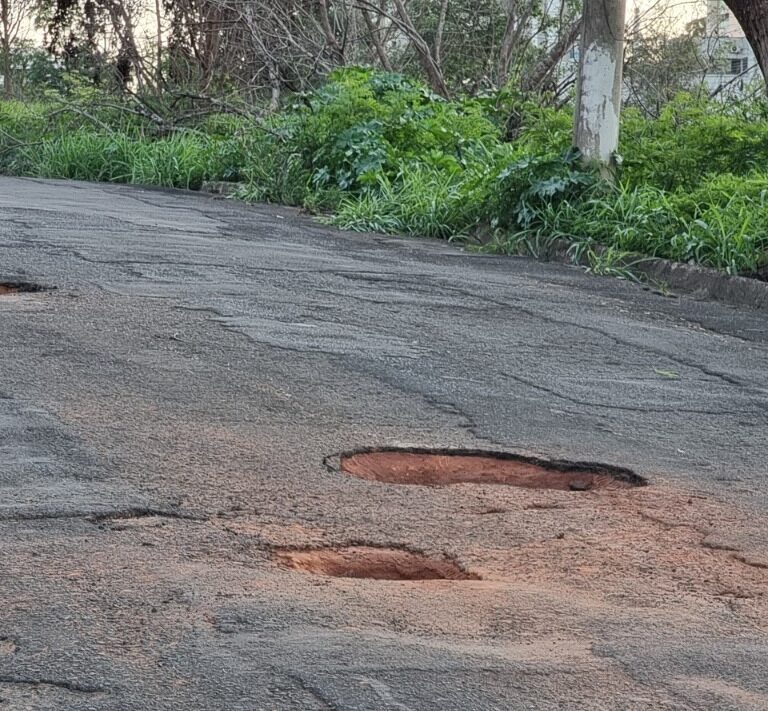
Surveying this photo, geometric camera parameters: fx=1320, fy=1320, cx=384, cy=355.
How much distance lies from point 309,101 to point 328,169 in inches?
73.0

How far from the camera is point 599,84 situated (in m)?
12.0

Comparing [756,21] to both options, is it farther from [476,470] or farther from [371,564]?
[371,564]

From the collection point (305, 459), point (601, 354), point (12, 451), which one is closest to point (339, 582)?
point (305, 459)

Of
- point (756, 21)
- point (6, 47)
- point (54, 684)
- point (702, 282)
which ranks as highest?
point (6, 47)

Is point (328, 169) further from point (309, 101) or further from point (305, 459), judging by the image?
point (305, 459)

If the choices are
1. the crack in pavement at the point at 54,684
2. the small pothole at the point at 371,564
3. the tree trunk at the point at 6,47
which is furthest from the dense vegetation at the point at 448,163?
the tree trunk at the point at 6,47

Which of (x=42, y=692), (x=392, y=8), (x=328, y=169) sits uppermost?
(x=392, y=8)

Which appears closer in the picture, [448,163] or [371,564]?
[371,564]

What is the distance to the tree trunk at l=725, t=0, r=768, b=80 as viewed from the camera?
10831 millimetres

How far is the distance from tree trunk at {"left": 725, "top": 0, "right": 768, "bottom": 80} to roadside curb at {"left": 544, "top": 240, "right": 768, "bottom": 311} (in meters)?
2.05

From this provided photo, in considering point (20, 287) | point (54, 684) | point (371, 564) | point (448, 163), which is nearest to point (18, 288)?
point (20, 287)

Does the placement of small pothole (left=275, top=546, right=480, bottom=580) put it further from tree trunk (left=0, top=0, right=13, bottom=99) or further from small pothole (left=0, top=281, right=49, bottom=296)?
tree trunk (left=0, top=0, right=13, bottom=99)

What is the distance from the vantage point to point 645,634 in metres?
2.91

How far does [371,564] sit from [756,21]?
348 inches
